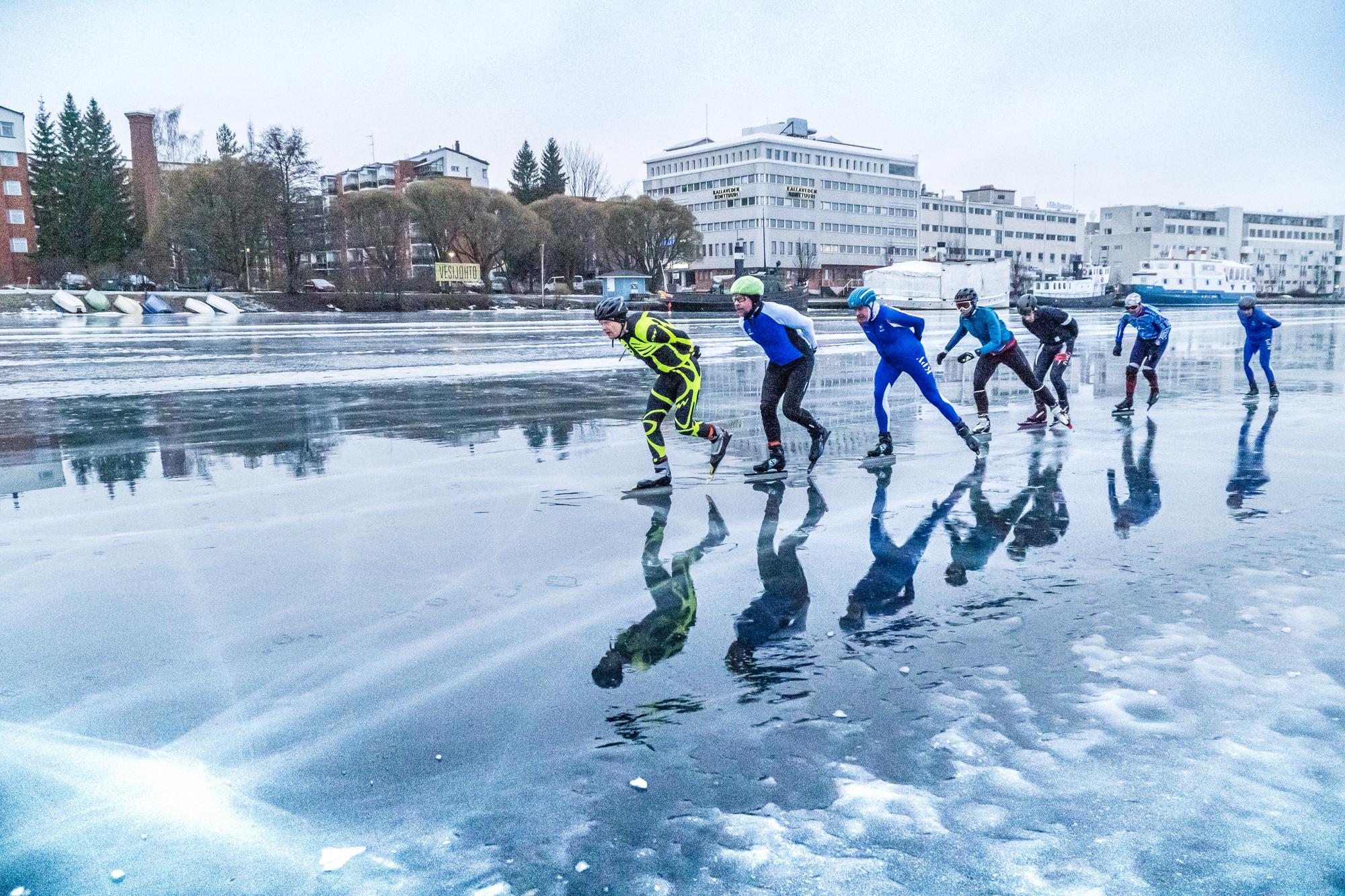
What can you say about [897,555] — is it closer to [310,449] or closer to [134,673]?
[134,673]

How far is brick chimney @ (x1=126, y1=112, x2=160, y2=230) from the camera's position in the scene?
72500 mm

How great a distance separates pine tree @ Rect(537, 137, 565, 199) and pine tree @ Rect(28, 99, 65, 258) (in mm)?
41058

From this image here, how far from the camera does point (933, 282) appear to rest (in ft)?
218

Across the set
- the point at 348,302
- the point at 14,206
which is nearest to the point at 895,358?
the point at 348,302

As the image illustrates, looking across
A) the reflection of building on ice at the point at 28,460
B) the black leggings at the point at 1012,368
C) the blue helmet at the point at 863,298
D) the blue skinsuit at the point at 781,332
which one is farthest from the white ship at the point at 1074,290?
the reflection of building on ice at the point at 28,460

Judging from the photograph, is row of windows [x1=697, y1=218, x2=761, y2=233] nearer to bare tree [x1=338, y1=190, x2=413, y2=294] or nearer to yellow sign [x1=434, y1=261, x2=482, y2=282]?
yellow sign [x1=434, y1=261, x2=482, y2=282]

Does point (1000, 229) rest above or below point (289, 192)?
above

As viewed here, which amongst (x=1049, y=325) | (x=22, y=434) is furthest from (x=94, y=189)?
(x=1049, y=325)

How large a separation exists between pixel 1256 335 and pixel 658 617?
41.8 ft

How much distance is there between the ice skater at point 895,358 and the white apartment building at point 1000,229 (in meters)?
109

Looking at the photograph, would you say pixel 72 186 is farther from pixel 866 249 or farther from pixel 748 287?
pixel 866 249

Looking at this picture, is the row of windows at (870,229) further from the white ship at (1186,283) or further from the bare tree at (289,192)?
the bare tree at (289,192)

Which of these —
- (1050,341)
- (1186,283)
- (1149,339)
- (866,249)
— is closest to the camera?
(1050,341)

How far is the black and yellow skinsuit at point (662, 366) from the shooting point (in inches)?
282
